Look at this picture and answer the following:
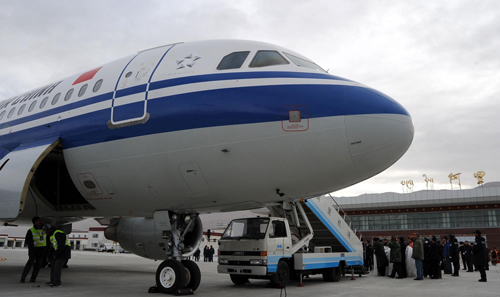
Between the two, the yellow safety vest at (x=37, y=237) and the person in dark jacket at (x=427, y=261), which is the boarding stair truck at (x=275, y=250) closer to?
the person in dark jacket at (x=427, y=261)

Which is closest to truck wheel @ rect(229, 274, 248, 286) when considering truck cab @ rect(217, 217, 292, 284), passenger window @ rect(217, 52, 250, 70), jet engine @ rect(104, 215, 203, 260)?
truck cab @ rect(217, 217, 292, 284)

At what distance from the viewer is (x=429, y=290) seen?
12.3 metres

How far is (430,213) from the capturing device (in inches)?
1914

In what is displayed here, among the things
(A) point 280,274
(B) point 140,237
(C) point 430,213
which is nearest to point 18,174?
(B) point 140,237

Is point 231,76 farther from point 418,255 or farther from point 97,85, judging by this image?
point 418,255

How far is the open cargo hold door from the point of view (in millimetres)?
9344

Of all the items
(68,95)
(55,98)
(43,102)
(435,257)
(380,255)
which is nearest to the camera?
(68,95)

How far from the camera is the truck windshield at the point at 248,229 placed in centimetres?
1210

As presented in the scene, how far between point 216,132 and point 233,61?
5.14 ft

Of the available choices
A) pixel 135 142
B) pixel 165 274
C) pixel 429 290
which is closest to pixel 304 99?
pixel 135 142

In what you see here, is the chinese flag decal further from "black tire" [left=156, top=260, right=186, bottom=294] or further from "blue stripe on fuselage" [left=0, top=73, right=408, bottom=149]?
"black tire" [left=156, top=260, right=186, bottom=294]

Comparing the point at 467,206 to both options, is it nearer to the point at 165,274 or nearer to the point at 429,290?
the point at 429,290

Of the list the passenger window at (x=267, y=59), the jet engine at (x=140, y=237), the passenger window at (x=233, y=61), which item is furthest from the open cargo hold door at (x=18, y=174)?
the passenger window at (x=267, y=59)

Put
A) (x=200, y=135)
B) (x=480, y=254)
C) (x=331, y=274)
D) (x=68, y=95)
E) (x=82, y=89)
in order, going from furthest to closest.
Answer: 1. (x=480, y=254)
2. (x=331, y=274)
3. (x=68, y=95)
4. (x=82, y=89)
5. (x=200, y=135)
